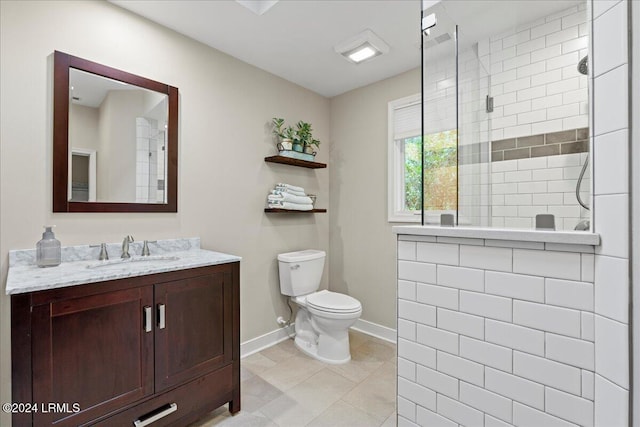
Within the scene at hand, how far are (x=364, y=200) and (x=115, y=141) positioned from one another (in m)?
2.09

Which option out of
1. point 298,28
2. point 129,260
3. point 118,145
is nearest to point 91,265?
point 129,260

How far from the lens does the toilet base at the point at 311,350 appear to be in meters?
2.29

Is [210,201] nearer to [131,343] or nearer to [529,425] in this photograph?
[131,343]

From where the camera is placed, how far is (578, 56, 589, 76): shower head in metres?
0.81

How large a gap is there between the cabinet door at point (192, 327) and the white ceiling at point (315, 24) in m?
1.64

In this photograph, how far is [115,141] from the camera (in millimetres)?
1799

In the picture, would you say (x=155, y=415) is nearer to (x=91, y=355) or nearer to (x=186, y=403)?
(x=186, y=403)

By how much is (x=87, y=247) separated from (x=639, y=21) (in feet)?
7.73

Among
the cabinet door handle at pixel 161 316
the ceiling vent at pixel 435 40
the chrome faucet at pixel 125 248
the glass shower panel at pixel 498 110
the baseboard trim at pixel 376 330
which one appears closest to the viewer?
the glass shower panel at pixel 498 110

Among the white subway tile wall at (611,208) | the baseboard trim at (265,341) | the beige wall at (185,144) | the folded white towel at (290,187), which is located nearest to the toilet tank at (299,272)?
the beige wall at (185,144)

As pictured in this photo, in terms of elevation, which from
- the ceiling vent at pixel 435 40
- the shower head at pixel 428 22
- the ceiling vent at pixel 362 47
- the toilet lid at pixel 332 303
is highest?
the ceiling vent at pixel 362 47

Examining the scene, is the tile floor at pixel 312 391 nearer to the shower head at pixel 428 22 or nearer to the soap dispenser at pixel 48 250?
the soap dispenser at pixel 48 250

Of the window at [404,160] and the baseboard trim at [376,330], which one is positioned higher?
the window at [404,160]

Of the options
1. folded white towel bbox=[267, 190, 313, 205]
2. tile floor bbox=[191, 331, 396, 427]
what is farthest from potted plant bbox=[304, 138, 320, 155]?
tile floor bbox=[191, 331, 396, 427]
